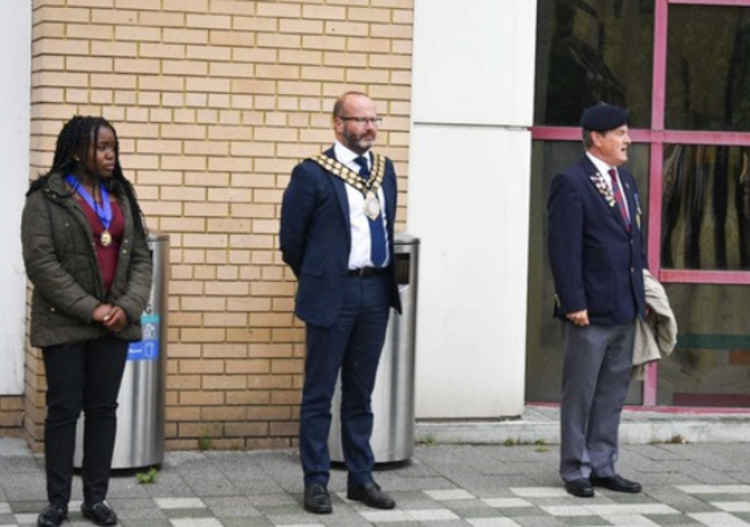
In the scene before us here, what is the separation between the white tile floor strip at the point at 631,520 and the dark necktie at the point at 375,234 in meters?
1.58

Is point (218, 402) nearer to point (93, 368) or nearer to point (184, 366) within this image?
point (184, 366)

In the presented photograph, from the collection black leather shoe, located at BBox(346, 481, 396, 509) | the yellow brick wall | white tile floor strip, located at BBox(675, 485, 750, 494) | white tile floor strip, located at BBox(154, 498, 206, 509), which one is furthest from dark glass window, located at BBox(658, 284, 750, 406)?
white tile floor strip, located at BBox(154, 498, 206, 509)

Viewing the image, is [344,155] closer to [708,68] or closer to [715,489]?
[715,489]

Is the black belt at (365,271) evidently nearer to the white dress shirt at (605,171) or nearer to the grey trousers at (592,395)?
the grey trousers at (592,395)

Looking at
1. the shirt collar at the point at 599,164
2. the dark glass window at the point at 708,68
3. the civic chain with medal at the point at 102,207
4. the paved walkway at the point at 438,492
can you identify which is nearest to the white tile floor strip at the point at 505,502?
the paved walkway at the point at 438,492

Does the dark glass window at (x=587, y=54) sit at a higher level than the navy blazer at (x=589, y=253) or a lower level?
higher

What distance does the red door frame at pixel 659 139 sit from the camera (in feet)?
35.8

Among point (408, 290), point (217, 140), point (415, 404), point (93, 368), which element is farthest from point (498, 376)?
point (93, 368)

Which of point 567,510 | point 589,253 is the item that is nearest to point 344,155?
point 589,253

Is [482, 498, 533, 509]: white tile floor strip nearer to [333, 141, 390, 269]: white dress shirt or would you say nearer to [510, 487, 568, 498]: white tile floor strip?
[510, 487, 568, 498]: white tile floor strip

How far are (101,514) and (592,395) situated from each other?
256 cm

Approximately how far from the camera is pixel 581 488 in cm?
894

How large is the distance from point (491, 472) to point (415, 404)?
799 millimetres

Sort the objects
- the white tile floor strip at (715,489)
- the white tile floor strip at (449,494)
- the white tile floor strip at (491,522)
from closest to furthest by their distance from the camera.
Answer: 1. the white tile floor strip at (491,522)
2. the white tile floor strip at (449,494)
3. the white tile floor strip at (715,489)
